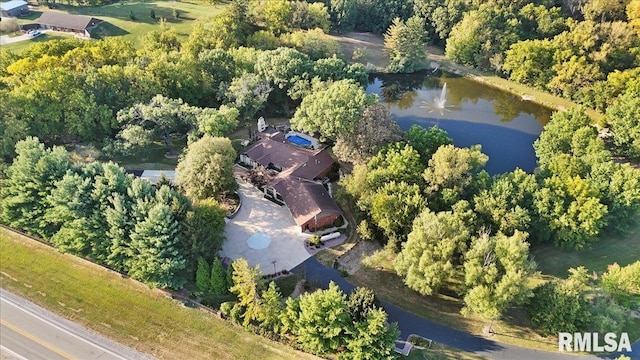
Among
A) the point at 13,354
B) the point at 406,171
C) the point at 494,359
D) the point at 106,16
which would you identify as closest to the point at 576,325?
the point at 494,359

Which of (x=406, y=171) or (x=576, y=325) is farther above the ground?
(x=406, y=171)

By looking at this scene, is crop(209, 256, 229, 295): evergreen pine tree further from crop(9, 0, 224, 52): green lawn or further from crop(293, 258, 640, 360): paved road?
crop(9, 0, 224, 52): green lawn

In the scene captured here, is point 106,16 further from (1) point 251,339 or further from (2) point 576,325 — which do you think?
(2) point 576,325

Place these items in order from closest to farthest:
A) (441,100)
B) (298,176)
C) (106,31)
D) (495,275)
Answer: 1. (495,275)
2. (298,176)
3. (441,100)
4. (106,31)

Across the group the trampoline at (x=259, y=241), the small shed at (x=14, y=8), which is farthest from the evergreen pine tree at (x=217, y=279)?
the small shed at (x=14, y=8)

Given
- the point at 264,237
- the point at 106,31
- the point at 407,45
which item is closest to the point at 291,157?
the point at 264,237

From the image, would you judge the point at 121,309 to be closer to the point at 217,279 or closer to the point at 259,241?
the point at 217,279

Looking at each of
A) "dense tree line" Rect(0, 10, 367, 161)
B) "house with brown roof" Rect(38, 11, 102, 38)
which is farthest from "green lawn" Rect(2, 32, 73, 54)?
"dense tree line" Rect(0, 10, 367, 161)
